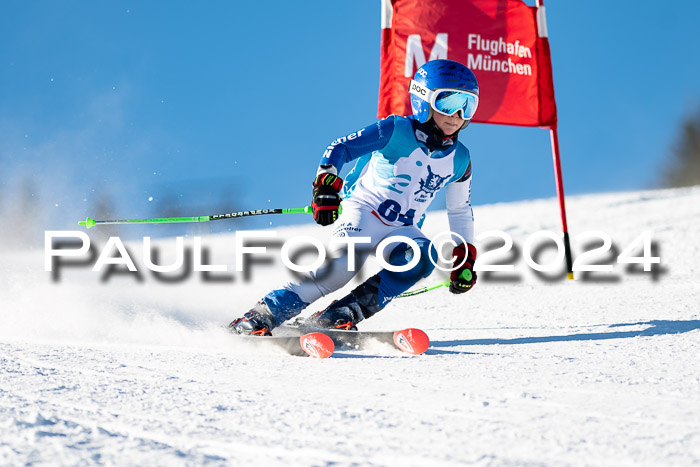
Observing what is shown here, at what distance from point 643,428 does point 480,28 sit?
23.2 ft

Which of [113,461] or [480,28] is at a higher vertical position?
[480,28]

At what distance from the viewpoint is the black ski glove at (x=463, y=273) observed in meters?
4.08

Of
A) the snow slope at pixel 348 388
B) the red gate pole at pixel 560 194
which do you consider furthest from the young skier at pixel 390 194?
the red gate pole at pixel 560 194

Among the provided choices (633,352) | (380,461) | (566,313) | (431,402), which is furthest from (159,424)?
(566,313)

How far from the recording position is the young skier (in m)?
3.72

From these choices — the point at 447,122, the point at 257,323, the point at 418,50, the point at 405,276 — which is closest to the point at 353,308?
the point at 405,276

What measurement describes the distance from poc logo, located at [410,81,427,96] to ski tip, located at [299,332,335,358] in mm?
1555

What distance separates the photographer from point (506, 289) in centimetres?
674

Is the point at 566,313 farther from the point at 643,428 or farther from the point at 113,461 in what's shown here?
the point at 113,461

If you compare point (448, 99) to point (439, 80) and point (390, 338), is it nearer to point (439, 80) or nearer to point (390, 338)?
point (439, 80)

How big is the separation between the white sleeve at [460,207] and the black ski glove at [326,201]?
1023 mm

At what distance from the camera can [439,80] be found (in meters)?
3.81

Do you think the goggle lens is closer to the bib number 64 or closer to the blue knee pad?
the bib number 64

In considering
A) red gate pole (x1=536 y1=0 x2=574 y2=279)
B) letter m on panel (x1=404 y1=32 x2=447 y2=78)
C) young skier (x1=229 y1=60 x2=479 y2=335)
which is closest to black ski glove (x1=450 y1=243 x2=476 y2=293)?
young skier (x1=229 y1=60 x2=479 y2=335)
